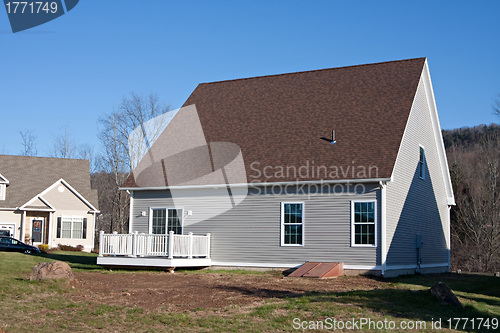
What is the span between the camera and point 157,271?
20969 mm

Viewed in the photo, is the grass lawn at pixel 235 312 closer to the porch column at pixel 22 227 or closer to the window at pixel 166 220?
the window at pixel 166 220

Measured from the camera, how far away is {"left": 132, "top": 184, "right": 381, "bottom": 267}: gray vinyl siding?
2031 cm

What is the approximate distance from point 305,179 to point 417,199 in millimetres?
5613

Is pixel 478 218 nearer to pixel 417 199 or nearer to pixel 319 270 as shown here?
pixel 417 199

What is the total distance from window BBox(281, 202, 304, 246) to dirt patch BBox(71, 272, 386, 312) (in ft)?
6.24

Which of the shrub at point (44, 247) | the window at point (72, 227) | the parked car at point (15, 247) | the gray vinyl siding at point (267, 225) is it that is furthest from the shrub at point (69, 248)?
the gray vinyl siding at point (267, 225)

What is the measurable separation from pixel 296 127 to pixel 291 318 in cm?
1348

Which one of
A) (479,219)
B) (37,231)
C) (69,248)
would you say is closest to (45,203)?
(37,231)

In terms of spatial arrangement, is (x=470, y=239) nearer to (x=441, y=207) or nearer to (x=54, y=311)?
(x=441, y=207)

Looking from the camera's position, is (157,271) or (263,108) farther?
(263,108)

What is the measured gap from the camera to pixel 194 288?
1526cm

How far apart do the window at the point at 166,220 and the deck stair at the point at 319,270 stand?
606cm

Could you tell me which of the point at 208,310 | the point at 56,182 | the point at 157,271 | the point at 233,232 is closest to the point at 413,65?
the point at 233,232

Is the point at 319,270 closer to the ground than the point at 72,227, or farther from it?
closer to the ground
